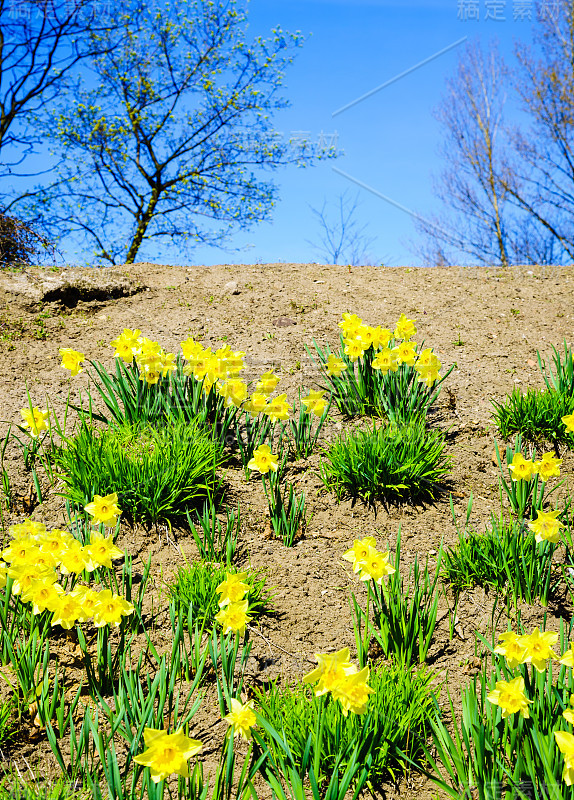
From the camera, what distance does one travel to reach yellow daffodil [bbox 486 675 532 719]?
1571 mm

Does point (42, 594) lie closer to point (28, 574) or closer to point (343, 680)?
point (28, 574)

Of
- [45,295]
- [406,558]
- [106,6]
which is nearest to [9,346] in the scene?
[45,295]

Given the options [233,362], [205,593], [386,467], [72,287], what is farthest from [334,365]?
[72,287]

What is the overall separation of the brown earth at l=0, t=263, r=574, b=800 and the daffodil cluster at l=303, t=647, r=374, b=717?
1.53ft

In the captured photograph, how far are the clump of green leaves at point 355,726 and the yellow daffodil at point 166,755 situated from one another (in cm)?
35

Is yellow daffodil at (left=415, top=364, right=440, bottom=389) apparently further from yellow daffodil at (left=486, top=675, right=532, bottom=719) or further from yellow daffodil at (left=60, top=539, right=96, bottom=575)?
yellow daffodil at (left=60, top=539, right=96, bottom=575)

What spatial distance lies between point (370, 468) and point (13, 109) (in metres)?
10.8

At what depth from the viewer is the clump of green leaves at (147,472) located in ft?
9.19

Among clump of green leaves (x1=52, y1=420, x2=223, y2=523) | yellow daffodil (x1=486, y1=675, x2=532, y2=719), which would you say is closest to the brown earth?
clump of green leaves (x1=52, y1=420, x2=223, y2=523)

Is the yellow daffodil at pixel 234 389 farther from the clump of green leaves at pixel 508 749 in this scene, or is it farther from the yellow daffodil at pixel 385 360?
the clump of green leaves at pixel 508 749

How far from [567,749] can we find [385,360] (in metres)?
2.14

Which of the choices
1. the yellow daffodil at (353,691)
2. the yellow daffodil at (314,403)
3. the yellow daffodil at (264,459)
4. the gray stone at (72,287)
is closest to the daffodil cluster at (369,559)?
the yellow daffodil at (353,691)

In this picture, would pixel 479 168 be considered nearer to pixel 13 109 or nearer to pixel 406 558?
pixel 13 109

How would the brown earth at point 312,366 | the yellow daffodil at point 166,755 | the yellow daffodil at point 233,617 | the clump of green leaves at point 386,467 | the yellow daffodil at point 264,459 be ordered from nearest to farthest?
the yellow daffodil at point 166,755
the yellow daffodil at point 233,617
the brown earth at point 312,366
the yellow daffodil at point 264,459
the clump of green leaves at point 386,467
